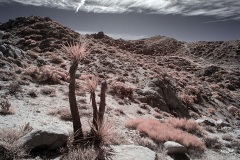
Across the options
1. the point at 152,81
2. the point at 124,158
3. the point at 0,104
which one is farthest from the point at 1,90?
the point at 152,81

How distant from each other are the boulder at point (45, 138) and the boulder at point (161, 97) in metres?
12.6

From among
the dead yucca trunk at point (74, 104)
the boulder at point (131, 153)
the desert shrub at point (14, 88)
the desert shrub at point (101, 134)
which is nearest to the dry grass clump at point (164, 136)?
the boulder at point (131, 153)

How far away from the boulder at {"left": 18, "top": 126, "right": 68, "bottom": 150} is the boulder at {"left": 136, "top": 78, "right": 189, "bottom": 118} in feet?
41.5

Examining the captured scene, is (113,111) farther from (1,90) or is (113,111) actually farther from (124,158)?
(124,158)

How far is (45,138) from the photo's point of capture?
6738 millimetres

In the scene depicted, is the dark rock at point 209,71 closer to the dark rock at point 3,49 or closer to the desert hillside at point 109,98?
the desert hillside at point 109,98

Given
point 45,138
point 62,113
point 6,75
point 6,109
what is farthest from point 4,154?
point 6,75

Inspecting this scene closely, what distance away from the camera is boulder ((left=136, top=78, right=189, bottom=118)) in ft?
64.1

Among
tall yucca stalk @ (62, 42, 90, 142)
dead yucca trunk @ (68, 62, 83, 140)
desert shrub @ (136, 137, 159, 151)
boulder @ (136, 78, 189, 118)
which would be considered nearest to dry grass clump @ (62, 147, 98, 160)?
tall yucca stalk @ (62, 42, 90, 142)

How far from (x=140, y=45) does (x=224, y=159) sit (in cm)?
6922

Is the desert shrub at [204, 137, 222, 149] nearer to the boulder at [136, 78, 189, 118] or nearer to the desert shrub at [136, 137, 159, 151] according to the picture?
the desert shrub at [136, 137, 159, 151]

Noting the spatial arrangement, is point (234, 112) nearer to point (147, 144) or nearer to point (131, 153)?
point (147, 144)

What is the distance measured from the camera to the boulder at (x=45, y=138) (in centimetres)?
650

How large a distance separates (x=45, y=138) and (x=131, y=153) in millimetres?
2447
